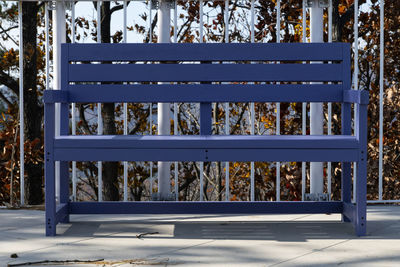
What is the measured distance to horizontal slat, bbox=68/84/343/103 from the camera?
3.04m

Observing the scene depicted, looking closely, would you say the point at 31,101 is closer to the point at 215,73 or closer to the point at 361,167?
the point at 215,73

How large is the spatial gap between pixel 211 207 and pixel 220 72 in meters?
0.66

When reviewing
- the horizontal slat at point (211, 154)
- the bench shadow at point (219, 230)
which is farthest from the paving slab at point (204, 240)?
the horizontal slat at point (211, 154)

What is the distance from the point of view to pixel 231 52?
3078mm

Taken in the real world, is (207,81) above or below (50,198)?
above

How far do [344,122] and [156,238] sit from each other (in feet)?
3.52

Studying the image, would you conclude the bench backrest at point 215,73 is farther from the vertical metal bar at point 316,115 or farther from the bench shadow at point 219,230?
the bench shadow at point 219,230

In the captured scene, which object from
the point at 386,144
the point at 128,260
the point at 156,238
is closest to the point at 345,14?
the point at 386,144

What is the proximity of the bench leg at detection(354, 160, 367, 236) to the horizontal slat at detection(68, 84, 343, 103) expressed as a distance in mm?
530

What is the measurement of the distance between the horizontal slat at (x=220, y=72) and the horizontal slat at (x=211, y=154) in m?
0.56

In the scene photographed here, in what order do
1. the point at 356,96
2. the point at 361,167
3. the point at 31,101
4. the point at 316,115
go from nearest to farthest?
the point at 361,167 < the point at 356,96 < the point at 316,115 < the point at 31,101

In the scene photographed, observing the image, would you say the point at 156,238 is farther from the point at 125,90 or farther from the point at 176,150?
the point at 125,90

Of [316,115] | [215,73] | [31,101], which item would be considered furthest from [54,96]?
[31,101]

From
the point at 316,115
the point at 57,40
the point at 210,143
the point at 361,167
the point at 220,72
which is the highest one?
the point at 57,40
